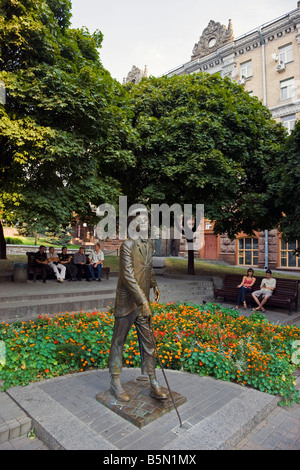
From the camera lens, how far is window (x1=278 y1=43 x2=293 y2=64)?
24531 mm

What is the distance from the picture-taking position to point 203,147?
13.3 metres

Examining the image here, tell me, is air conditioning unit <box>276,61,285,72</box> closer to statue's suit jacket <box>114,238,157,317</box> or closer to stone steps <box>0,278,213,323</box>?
stone steps <box>0,278,213,323</box>

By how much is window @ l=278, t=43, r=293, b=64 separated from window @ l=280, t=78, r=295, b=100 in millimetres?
1617

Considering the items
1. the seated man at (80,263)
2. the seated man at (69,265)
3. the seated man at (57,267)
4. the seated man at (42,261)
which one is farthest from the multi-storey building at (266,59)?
the seated man at (42,261)

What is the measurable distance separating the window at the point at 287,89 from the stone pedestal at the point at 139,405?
27.7 meters

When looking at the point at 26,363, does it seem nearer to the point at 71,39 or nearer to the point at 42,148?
the point at 42,148

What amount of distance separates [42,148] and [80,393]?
321 inches

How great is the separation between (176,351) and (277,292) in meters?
6.80

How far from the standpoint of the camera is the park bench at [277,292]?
9.92 m

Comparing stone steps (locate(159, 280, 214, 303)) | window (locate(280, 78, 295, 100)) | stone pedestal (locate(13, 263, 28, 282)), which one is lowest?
stone steps (locate(159, 280, 214, 303))

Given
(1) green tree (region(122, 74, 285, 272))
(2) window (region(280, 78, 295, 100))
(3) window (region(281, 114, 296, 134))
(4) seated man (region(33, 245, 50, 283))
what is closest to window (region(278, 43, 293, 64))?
(2) window (region(280, 78, 295, 100))

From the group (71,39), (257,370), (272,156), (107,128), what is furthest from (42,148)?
(272,156)

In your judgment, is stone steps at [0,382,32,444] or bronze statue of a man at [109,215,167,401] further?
bronze statue of a man at [109,215,167,401]

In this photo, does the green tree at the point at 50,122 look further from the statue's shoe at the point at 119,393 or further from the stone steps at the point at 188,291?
the statue's shoe at the point at 119,393
